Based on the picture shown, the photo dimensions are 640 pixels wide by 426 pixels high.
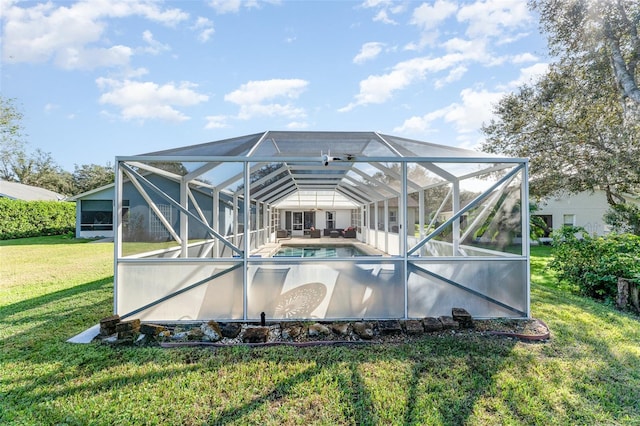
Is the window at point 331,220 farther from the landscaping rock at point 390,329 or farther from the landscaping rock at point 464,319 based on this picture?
the landscaping rock at point 390,329

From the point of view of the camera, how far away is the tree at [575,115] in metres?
9.57

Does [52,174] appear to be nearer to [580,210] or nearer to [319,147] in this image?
[319,147]

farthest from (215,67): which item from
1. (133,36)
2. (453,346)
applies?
(453,346)

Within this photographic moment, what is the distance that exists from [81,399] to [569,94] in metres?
15.3

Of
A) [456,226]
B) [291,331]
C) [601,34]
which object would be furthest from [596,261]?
[601,34]

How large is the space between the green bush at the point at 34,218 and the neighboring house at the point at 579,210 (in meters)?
35.1

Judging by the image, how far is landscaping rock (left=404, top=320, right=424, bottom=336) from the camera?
457cm

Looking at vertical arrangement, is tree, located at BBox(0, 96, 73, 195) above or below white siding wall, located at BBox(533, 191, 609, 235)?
above

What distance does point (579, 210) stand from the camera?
2136 centimetres

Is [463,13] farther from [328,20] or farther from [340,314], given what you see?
[340,314]

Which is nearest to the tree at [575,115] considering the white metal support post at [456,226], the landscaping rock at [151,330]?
the white metal support post at [456,226]

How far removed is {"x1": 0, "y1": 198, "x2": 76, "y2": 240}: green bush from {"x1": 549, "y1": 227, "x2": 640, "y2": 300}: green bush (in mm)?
29424

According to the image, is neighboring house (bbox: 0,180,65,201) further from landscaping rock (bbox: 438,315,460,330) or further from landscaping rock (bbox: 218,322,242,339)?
landscaping rock (bbox: 438,315,460,330)

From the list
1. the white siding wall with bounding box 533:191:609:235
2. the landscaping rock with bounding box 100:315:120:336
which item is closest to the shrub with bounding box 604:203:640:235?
the white siding wall with bounding box 533:191:609:235
